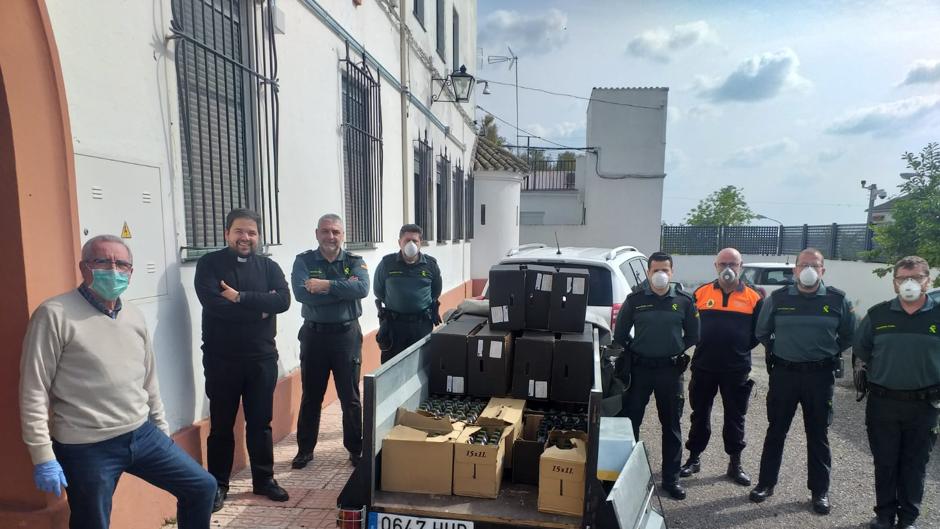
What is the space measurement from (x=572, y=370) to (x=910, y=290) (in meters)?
→ 2.28

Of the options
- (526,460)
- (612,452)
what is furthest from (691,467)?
(526,460)

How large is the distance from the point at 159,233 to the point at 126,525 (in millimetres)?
1697

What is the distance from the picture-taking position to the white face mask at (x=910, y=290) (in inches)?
133

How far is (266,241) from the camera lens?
175 inches

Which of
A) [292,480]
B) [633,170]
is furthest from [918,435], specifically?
[633,170]

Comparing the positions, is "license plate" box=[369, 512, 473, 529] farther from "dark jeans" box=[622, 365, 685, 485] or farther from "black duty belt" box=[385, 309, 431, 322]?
"black duty belt" box=[385, 309, 431, 322]

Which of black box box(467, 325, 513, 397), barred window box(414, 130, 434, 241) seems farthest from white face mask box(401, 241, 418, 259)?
barred window box(414, 130, 434, 241)

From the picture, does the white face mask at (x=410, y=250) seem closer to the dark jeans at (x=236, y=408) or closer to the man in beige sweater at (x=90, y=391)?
the dark jeans at (x=236, y=408)

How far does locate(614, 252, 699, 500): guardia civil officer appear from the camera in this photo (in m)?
3.89

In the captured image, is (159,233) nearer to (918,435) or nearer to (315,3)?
(315,3)

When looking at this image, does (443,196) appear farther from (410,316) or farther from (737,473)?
(737,473)

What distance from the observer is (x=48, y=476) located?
215 cm

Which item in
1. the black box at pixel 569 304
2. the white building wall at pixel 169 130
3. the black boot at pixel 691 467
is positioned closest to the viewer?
the white building wall at pixel 169 130

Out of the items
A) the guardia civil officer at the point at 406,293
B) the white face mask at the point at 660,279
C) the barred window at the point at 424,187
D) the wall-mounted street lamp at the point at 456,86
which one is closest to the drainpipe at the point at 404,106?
the barred window at the point at 424,187
